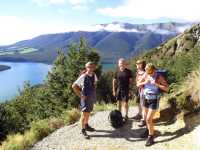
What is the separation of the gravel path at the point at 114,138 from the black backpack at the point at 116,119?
0.17 m

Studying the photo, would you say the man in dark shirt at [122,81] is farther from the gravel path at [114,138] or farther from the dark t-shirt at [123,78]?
the gravel path at [114,138]

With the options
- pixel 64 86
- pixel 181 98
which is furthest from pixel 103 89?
pixel 181 98

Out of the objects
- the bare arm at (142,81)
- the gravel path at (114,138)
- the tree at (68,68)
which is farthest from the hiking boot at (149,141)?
the tree at (68,68)

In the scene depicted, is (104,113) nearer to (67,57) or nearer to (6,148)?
(6,148)

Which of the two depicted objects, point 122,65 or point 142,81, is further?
point 122,65

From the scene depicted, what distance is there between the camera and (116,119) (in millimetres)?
13320

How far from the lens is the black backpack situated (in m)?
13.3

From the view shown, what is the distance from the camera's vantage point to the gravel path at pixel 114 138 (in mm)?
11469

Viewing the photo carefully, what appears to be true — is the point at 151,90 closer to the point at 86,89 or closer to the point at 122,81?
the point at 122,81

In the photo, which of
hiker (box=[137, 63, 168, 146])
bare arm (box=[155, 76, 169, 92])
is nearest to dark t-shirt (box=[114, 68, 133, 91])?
hiker (box=[137, 63, 168, 146])

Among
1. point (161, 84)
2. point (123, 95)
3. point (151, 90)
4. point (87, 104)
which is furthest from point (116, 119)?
point (161, 84)

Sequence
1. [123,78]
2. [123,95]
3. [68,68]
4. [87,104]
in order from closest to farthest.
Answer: [87,104] → [123,78] → [123,95] → [68,68]

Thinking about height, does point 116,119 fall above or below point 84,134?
above

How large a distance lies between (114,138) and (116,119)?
0.89m
